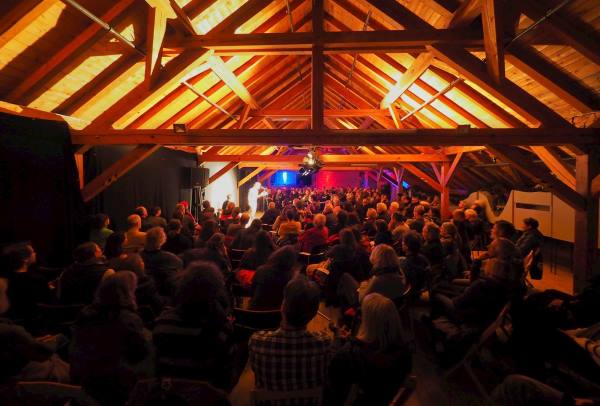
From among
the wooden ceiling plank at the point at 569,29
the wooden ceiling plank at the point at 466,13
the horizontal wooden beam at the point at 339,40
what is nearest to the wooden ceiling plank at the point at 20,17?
the horizontal wooden beam at the point at 339,40

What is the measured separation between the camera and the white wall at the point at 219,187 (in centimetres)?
1099

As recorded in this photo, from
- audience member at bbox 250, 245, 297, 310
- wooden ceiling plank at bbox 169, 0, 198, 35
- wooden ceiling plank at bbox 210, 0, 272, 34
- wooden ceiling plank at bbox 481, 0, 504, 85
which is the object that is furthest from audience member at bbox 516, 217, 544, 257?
wooden ceiling plank at bbox 169, 0, 198, 35

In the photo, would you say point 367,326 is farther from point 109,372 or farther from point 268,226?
point 268,226

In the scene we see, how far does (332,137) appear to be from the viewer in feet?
15.7

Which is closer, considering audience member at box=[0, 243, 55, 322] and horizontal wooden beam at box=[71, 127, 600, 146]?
audience member at box=[0, 243, 55, 322]

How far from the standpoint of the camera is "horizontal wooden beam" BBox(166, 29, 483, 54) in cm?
415

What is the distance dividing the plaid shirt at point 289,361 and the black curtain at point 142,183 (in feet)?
15.6

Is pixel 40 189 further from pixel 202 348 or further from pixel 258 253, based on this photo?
pixel 202 348

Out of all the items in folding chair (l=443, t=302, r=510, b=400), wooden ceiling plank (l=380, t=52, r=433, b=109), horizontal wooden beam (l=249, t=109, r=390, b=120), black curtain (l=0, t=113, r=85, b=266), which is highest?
horizontal wooden beam (l=249, t=109, r=390, b=120)

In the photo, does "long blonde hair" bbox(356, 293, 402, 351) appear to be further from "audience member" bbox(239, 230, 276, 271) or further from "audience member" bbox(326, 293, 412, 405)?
"audience member" bbox(239, 230, 276, 271)

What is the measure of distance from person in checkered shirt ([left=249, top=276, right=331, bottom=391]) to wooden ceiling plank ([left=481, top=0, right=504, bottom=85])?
3580mm

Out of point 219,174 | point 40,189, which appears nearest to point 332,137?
point 40,189

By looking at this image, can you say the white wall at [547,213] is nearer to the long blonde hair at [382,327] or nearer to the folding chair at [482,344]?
the folding chair at [482,344]

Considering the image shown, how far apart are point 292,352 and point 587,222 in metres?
4.79
